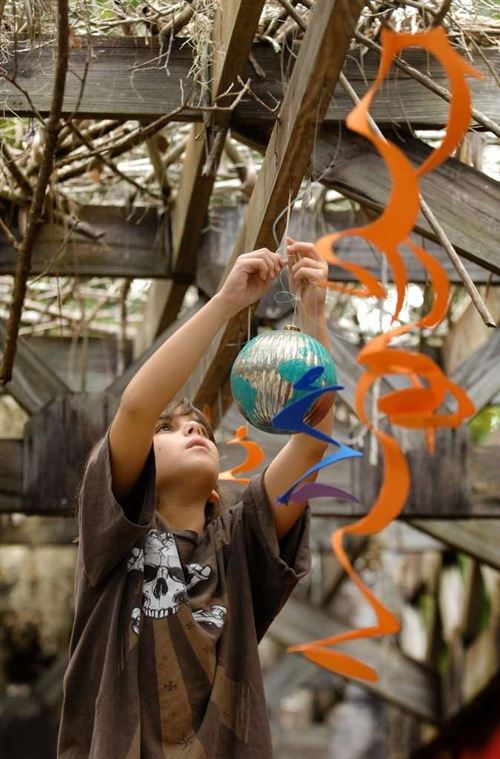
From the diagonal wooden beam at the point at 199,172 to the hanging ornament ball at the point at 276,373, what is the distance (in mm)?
679

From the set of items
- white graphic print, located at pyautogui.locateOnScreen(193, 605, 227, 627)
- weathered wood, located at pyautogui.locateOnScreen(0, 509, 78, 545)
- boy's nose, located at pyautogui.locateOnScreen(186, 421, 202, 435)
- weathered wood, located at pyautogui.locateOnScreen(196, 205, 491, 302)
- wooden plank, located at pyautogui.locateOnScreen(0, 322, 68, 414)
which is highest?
boy's nose, located at pyautogui.locateOnScreen(186, 421, 202, 435)

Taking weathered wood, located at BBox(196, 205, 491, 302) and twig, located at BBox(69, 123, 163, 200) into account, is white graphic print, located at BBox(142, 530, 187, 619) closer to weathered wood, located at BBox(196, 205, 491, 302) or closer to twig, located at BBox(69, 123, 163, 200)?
twig, located at BBox(69, 123, 163, 200)

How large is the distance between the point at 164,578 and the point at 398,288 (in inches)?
30.2

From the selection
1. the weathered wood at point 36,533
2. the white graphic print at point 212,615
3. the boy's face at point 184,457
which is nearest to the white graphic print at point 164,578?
the white graphic print at point 212,615

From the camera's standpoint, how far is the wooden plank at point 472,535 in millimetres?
4270

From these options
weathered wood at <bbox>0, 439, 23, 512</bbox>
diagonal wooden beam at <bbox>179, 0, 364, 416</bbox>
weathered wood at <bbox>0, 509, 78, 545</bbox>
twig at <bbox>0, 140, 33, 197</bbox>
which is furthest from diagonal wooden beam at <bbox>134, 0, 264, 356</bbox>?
weathered wood at <bbox>0, 509, 78, 545</bbox>

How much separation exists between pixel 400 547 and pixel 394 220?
5657 millimetres

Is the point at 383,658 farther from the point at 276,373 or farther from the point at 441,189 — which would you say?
the point at 276,373

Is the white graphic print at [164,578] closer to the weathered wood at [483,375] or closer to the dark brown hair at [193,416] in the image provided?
the dark brown hair at [193,416]

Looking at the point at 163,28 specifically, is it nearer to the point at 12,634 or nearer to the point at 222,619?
the point at 222,619

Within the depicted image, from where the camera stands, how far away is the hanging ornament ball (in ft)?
6.68

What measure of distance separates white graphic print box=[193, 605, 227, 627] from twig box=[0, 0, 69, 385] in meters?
0.86

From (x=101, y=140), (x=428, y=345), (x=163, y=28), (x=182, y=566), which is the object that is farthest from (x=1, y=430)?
(x=182, y=566)

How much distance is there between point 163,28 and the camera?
2.94 meters
